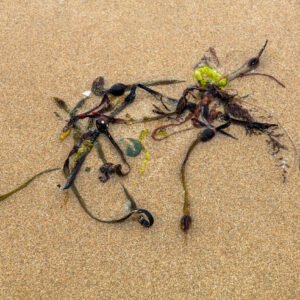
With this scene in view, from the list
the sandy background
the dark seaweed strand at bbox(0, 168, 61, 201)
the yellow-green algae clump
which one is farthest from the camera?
the yellow-green algae clump

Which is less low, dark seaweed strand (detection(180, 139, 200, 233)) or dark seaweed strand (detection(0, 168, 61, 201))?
dark seaweed strand (detection(0, 168, 61, 201))

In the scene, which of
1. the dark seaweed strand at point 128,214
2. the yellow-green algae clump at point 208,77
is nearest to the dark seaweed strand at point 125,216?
the dark seaweed strand at point 128,214

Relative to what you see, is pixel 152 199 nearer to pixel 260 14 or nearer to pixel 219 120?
pixel 219 120

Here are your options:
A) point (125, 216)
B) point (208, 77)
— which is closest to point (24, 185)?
point (125, 216)

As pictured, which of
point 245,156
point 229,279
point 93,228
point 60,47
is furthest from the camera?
point 60,47

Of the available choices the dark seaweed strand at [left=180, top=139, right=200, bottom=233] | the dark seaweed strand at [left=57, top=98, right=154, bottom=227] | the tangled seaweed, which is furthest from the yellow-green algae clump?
the dark seaweed strand at [left=57, top=98, right=154, bottom=227]

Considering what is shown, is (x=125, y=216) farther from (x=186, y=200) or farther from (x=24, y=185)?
(x=24, y=185)

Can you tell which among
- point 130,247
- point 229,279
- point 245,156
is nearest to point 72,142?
point 130,247

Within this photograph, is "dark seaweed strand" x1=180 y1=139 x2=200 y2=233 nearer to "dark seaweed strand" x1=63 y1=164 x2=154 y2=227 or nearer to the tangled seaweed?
the tangled seaweed
